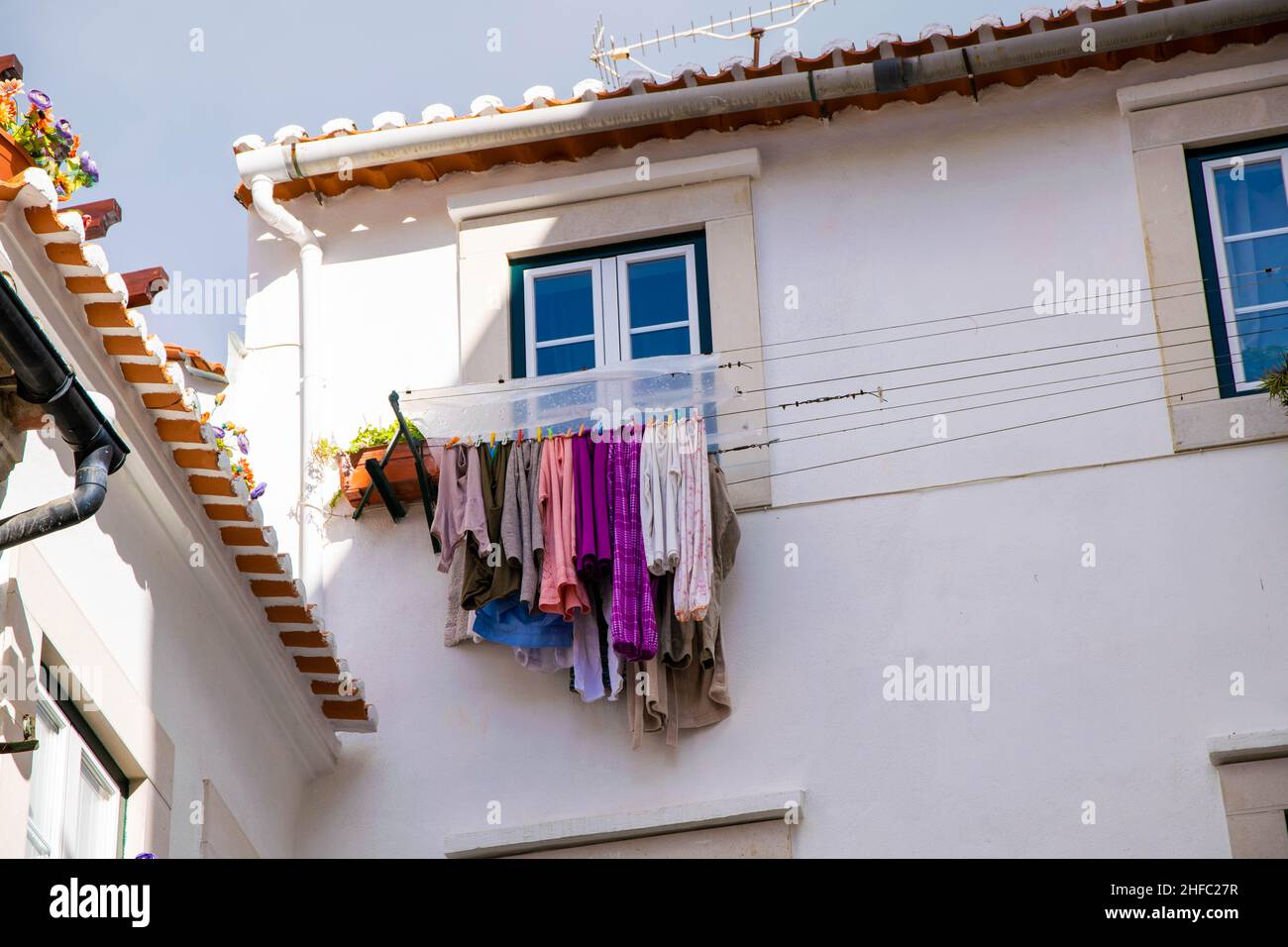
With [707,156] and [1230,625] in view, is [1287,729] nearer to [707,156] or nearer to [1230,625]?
[1230,625]

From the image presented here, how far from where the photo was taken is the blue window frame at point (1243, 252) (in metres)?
10.6

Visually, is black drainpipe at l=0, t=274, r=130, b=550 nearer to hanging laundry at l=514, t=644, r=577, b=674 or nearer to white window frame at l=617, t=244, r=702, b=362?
hanging laundry at l=514, t=644, r=577, b=674

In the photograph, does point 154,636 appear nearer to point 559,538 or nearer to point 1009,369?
Result: point 559,538

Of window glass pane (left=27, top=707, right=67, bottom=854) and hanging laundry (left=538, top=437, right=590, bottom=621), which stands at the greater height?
hanging laundry (left=538, top=437, right=590, bottom=621)

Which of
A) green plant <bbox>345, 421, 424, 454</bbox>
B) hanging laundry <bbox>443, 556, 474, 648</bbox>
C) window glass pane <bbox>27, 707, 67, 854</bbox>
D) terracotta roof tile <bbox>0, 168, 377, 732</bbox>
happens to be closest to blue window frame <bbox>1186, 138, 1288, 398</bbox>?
hanging laundry <bbox>443, 556, 474, 648</bbox>

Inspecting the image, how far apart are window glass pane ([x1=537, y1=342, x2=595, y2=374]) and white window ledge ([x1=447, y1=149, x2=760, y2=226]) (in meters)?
0.82

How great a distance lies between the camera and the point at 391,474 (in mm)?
11016

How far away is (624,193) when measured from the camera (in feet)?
38.1

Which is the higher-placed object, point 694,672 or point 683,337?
point 683,337

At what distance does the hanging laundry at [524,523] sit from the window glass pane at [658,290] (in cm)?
120

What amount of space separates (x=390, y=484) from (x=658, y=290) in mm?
1699

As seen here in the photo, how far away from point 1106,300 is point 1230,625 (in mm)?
1779

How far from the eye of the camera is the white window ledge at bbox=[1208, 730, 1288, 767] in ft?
31.6

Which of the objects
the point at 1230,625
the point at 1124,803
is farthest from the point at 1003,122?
the point at 1124,803
